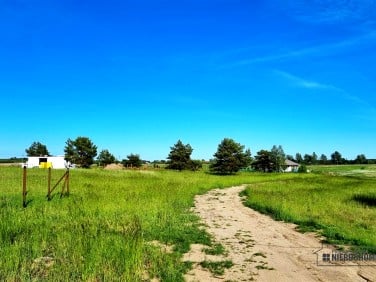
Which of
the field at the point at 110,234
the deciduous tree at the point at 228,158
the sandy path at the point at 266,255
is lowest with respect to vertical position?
the sandy path at the point at 266,255

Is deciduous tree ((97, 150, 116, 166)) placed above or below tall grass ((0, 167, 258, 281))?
above

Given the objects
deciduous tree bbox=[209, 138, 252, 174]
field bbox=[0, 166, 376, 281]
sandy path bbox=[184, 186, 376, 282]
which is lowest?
sandy path bbox=[184, 186, 376, 282]

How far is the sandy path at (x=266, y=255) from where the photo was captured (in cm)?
728

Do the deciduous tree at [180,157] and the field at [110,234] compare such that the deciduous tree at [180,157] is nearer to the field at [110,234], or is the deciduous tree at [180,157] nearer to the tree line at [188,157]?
the tree line at [188,157]

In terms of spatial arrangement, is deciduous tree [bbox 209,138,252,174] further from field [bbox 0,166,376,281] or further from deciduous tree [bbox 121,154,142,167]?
field [bbox 0,166,376,281]

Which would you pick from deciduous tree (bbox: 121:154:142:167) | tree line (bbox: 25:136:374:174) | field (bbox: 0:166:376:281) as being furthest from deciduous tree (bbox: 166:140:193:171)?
field (bbox: 0:166:376:281)

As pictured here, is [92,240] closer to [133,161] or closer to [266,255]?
[266,255]

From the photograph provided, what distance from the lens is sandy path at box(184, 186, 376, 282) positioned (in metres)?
7.28

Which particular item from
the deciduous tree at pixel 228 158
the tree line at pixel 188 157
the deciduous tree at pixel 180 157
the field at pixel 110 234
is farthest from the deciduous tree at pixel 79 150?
the field at pixel 110 234

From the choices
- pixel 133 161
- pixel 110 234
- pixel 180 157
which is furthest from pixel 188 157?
pixel 110 234

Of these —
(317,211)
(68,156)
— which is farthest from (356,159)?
(317,211)

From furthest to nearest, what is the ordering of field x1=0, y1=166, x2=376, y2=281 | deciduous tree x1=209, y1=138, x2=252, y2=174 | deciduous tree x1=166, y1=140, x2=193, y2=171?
deciduous tree x1=166, y1=140, x2=193, y2=171, deciduous tree x1=209, y1=138, x2=252, y2=174, field x1=0, y1=166, x2=376, y2=281

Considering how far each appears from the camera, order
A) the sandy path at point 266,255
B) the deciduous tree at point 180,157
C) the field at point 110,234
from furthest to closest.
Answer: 1. the deciduous tree at point 180,157
2. the field at point 110,234
3. the sandy path at point 266,255

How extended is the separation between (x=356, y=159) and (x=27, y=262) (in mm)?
203436
